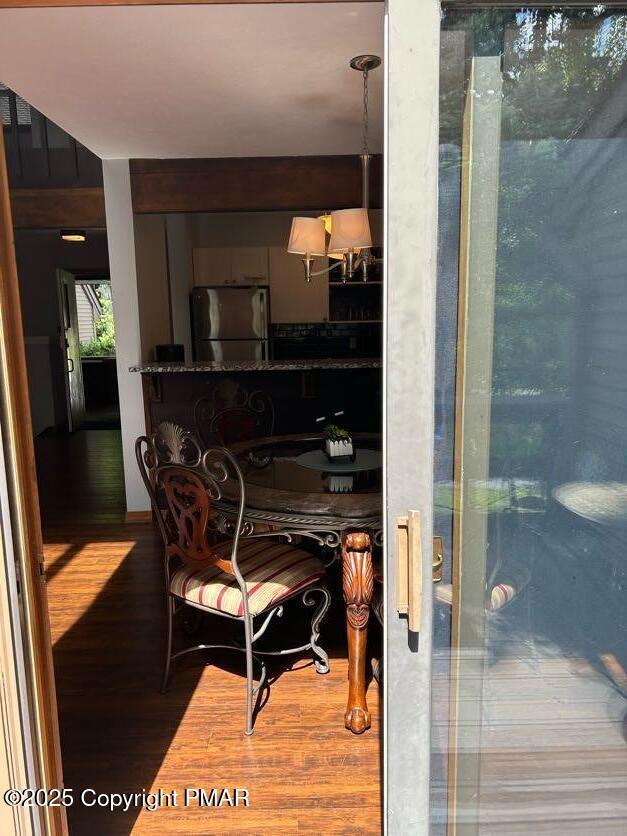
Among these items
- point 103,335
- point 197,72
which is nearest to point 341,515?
point 197,72

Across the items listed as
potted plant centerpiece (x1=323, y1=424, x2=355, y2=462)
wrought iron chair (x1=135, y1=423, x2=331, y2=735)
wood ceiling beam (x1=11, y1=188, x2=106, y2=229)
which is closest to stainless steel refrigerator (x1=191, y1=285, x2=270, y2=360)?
wood ceiling beam (x1=11, y1=188, x2=106, y2=229)

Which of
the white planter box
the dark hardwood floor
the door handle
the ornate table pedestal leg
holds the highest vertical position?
the door handle

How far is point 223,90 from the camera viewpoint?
290 centimetres

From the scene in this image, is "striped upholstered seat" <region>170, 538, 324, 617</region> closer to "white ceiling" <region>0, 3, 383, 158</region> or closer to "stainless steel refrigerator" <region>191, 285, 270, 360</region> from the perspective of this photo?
"white ceiling" <region>0, 3, 383, 158</region>

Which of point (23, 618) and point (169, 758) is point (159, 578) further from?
point (23, 618)

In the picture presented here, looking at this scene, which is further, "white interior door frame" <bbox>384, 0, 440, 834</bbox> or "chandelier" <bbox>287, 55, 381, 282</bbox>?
"chandelier" <bbox>287, 55, 381, 282</bbox>

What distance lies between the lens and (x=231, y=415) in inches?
159

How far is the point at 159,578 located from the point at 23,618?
7.79ft

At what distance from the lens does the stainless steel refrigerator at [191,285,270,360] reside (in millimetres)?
6715

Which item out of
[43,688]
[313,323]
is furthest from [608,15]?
[313,323]

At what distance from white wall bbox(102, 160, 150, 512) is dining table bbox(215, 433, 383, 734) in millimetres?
1927

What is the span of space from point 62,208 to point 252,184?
2287 millimetres

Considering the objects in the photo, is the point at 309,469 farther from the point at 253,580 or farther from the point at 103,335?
the point at 103,335

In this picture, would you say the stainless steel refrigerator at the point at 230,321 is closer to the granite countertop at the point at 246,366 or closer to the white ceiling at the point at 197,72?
the granite countertop at the point at 246,366
